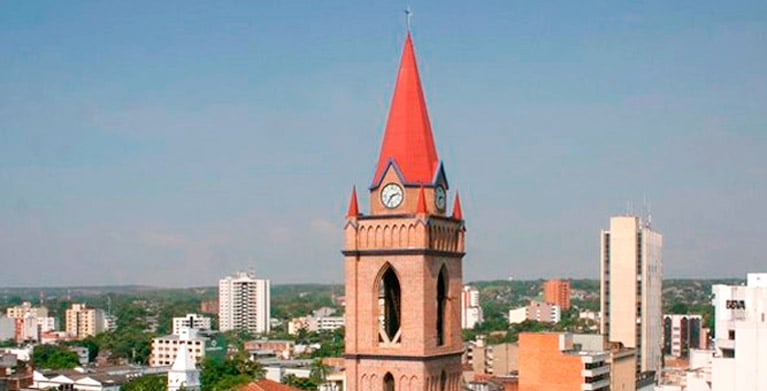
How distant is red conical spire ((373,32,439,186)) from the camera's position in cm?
3797

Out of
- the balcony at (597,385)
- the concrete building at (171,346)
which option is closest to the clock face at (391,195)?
the balcony at (597,385)

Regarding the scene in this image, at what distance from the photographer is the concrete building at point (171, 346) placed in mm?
137000

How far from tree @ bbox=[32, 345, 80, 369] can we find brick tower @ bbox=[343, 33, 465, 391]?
90.5 m

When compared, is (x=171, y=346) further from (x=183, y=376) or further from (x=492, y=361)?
(x=183, y=376)

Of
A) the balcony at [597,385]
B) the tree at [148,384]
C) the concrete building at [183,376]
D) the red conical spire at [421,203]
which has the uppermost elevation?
the red conical spire at [421,203]

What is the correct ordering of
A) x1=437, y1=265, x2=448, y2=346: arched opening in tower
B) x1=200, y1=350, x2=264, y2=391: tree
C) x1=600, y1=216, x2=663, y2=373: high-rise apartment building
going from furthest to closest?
x1=600, y1=216, x2=663, y2=373: high-rise apartment building, x1=200, y1=350, x2=264, y2=391: tree, x1=437, y1=265, x2=448, y2=346: arched opening in tower

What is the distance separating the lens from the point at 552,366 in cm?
6988

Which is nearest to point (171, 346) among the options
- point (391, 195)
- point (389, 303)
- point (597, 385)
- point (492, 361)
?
point (492, 361)

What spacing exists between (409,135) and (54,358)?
9883cm

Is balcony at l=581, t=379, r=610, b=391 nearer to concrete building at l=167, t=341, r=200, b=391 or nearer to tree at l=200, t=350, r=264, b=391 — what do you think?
concrete building at l=167, t=341, r=200, b=391

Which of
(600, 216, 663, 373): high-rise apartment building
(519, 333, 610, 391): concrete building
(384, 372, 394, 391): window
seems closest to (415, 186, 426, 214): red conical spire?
(384, 372, 394, 391): window

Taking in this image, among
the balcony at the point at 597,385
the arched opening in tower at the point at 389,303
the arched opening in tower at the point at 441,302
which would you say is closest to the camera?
the arched opening in tower at the point at 389,303

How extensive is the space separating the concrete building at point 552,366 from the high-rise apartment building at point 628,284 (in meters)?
36.6

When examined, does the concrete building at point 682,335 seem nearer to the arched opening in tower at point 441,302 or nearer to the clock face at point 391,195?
the arched opening in tower at point 441,302
